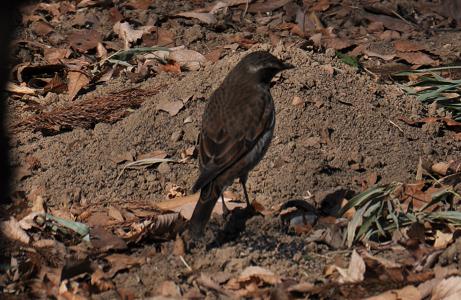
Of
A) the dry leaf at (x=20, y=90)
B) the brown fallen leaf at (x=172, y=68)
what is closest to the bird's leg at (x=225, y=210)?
the brown fallen leaf at (x=172, y=68)

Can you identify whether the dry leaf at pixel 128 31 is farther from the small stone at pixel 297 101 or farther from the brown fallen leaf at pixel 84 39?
the small stone at pixel 297 101

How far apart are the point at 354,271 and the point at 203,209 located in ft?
3.64

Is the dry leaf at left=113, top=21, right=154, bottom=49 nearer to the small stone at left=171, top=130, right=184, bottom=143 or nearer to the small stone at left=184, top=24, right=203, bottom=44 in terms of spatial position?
the small stone at left=184, top=24, right=203, bottom=44

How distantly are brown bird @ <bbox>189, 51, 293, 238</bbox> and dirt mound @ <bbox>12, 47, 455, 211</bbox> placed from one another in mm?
521

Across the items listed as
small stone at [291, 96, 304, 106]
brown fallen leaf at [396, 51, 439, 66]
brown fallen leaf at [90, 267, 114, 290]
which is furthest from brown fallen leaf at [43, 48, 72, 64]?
brown fallen leaf at [90, 267, 114, 290]

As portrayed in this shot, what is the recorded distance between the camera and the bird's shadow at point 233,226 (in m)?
6.54

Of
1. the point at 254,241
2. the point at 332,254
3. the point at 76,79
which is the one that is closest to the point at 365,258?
the point at 332,254

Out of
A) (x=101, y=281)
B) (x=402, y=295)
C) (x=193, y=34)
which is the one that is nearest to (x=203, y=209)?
(x=101, y=281)

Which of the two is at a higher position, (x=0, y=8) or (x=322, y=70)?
(x=0, y=8)

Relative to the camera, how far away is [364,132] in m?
8.30

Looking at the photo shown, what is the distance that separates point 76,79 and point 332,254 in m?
4.05

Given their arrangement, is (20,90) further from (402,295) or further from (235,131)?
(402,295)

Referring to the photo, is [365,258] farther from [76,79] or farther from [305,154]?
[76,79]

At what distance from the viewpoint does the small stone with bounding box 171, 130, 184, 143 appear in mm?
8336
